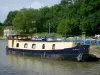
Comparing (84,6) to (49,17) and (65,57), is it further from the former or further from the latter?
(65,57)

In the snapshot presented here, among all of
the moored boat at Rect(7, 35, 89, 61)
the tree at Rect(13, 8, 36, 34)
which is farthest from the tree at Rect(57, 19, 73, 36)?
the moored boat at Rect(7, 35, 89, 61)

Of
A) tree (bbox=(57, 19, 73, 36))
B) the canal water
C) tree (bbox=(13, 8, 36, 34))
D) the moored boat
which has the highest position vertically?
tree (bbox=(13, 8, 36, 34))

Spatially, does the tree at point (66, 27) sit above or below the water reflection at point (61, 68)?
above

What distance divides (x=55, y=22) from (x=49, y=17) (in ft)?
39.3

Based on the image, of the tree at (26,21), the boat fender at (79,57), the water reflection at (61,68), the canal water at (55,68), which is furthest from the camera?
the tree at (26,21)

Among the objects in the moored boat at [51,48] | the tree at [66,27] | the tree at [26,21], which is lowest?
the moored boat at [51,48]

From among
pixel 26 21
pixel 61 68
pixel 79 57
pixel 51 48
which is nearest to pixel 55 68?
pixel 61 68

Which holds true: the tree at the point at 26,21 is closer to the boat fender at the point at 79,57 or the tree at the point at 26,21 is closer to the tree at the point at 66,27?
the tree at the point at 66,27

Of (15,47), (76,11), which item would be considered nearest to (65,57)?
(15,47)

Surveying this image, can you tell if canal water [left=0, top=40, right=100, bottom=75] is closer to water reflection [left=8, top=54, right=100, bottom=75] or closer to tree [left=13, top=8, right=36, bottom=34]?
water reflection [left=8, top=54, right=100, bottom=75]

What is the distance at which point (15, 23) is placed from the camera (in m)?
151

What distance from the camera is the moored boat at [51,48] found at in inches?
1652

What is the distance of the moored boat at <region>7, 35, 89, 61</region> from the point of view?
4197 centimetres

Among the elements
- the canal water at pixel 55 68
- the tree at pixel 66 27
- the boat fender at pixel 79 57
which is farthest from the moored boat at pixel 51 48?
the tree at pixel 66 27
